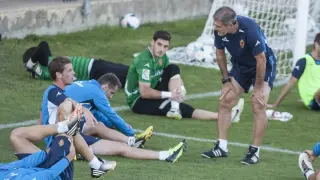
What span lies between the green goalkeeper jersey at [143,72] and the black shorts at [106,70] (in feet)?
3.95

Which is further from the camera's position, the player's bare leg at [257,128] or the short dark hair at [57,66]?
the player's bare leg at [257,128]

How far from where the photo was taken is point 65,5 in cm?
1669

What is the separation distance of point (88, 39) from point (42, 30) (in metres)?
0.87

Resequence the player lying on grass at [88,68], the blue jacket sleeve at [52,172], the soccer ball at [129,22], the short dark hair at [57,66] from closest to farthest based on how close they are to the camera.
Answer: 1. the blue jacket sleeve at [52,172]
2. the short dark hair at [57,66]
3. the player lying on grass at [88,68]
4. the soccer ball at [129,22]

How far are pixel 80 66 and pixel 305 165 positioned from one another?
519 cm

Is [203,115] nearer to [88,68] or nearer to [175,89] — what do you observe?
[175,89]

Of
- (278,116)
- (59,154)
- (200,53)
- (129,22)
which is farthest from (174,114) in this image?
(129,22)

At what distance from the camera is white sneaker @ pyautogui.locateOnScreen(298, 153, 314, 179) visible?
8.57 metres

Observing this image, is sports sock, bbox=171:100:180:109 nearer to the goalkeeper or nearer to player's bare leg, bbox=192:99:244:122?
player's bare leg, bbox=192:99:244:122

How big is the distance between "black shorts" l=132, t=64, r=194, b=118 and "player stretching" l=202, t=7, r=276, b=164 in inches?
86.5

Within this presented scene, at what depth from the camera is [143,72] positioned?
11.6 m

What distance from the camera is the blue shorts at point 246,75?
9.48m

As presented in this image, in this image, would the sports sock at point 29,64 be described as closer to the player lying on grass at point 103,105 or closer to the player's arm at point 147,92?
the player's arm at point 147,92

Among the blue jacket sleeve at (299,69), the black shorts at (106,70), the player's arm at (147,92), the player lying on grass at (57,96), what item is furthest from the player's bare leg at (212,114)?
the player lying on grass at (57,96)
